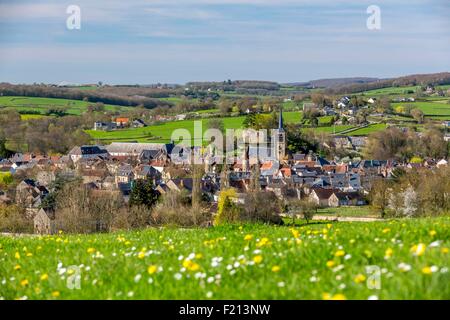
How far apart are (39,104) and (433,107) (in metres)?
84.0

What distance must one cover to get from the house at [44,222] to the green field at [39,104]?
9056cm

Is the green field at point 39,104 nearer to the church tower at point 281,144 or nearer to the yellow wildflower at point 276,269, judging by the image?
the church tower at point 281,144

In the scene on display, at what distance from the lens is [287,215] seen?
61781 mm

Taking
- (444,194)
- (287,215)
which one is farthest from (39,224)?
(444,194)

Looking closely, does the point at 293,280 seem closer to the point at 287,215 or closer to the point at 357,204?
the point at 287,215

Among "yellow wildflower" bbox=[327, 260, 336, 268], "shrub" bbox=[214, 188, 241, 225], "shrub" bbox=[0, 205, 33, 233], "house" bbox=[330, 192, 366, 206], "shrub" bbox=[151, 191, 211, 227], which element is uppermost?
"yellow wildflower" bbox=[327, 260, 336, 268]

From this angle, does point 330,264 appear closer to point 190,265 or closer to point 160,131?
point 190,265

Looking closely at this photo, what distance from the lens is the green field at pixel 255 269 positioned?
591cm

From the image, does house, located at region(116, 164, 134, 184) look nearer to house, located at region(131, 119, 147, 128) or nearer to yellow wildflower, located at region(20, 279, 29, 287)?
house, located at region(131, 119, 147, 128)

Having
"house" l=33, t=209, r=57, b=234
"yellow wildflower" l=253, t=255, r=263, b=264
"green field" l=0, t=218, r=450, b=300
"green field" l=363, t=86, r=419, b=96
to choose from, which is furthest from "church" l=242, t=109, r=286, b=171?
"yellow wildflower" l=253, t=255, r=263, b=264

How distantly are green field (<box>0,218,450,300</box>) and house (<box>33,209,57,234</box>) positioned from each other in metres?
37.2

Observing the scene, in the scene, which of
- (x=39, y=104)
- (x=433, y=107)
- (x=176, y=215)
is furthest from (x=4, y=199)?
(x=433, y=107)

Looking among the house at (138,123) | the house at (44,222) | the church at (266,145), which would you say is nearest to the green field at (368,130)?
the church at (266,145)

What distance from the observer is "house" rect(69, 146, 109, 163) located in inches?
4727
